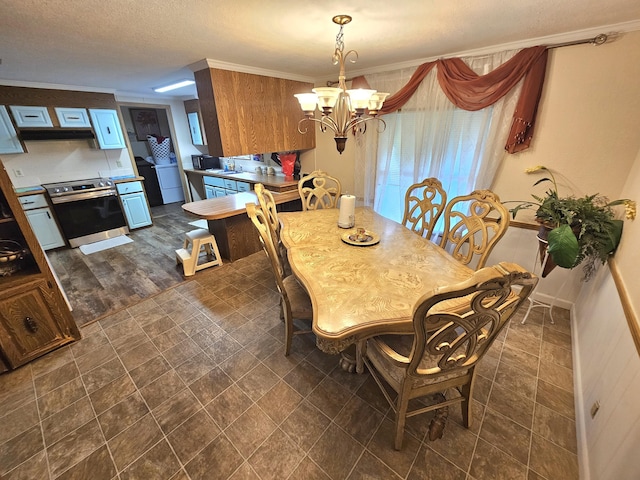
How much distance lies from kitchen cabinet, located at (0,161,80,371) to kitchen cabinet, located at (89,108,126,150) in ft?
9.16

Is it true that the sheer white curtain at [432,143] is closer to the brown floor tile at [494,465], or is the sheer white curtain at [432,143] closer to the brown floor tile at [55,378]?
the brown floor tile at [494,465]

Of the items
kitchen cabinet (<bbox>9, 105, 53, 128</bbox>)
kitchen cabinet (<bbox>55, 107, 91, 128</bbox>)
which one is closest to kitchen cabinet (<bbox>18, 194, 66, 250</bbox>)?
kitchen cabinet (<bbox>9, 105, 53, 128</bbox>)

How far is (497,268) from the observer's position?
2.67 feet

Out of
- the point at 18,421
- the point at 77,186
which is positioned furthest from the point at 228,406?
the point at 77,186

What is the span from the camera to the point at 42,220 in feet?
11.3

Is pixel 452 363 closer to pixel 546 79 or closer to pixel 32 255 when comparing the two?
pixel 546 79

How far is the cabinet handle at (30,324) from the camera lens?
1.79 m

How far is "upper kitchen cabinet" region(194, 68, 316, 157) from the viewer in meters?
2.67

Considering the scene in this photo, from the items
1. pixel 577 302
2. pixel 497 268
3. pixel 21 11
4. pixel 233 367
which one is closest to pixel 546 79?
pixel 577 302

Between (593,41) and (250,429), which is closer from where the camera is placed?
(250,429)

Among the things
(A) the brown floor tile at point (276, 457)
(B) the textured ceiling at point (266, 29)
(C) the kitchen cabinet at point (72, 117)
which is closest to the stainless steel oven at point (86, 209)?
(C) the kitchen cabinet at point (72, 117)

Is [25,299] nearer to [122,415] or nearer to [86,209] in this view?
[122,415]

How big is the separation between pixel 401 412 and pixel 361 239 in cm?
104

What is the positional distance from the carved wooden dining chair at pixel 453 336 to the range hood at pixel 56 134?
4898 millimetres
